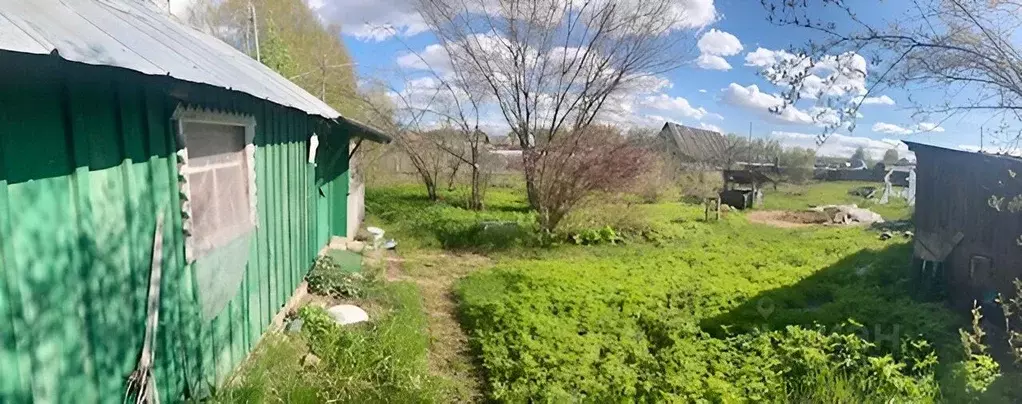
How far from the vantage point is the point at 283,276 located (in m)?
5.18

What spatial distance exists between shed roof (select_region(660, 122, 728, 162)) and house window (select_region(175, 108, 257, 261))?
2853 centimetres

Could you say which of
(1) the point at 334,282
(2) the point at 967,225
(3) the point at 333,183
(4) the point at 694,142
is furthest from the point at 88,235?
(4) the point at 694,142

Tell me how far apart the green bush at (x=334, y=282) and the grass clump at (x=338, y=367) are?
3.53 feet

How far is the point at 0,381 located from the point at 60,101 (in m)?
0.95

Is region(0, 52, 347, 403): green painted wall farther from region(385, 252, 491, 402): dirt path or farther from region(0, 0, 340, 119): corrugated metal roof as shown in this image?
region(385, 252, 491, 402): dirt path

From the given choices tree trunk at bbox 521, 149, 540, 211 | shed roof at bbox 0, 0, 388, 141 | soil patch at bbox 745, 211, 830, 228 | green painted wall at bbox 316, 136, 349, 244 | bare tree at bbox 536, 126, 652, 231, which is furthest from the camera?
soil patch at bbox 745, 211, 830, 228

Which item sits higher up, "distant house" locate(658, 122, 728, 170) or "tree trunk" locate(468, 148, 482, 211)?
"distant house" locate(658, 122, 728, 170)

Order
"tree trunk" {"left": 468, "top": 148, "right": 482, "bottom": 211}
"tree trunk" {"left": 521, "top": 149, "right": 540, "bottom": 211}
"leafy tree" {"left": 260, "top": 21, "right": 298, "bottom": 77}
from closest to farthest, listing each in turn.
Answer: "leafy tree" {"left": 260, "top": 21, "right": 298, "bottom": 77}, "tree trunk" {"left": 521, "top": 149, "right": 540, "bottom": 211}, "tree trunk" {"left": 468, "top": 148, "right": 482, "bottom": 211}

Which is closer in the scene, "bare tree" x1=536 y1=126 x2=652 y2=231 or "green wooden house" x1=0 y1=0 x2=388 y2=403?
"green wooden house" x1=0 y1=0 x2=388 y2=403

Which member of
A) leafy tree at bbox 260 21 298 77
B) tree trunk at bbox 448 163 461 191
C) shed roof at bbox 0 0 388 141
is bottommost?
tree trunk at bbox 448 163 461 191

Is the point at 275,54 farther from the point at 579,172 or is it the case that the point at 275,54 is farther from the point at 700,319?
the point at 700,319

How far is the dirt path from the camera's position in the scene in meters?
4.87

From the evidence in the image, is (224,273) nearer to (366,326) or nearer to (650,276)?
(366,326)

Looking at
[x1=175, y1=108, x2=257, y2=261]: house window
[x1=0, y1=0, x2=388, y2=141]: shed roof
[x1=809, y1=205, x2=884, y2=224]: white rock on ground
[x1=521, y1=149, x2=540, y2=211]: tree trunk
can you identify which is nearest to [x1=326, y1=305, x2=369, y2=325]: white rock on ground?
[x1=175, y1=108, x2=257, y2=261]: house window
